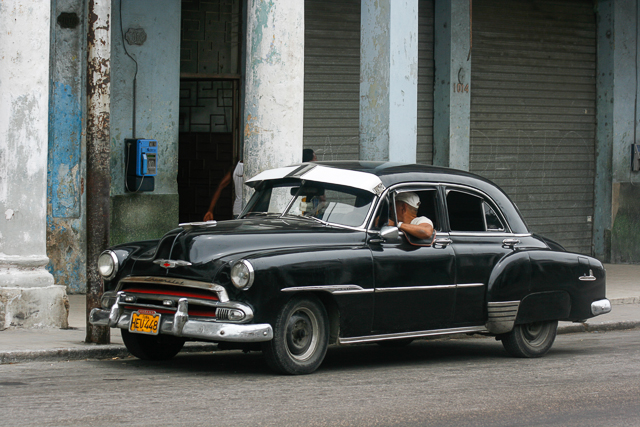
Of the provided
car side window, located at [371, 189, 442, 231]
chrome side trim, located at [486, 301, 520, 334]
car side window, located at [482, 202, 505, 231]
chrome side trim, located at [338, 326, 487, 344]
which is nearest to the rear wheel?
chrome side trim, located at [338, 326, 487, 344]

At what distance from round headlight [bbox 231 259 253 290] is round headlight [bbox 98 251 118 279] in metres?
1.36

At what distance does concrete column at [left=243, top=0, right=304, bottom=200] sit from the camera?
10.1 m

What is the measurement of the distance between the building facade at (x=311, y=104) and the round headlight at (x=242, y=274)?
92.9 inches

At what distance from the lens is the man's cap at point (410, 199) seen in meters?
7.52

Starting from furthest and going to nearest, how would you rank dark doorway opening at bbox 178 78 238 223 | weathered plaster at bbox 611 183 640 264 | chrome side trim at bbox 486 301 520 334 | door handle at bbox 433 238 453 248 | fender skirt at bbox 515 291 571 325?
weathered plaster at bbox 611 183 640 264
dark doorway opening at bbox 178 78 238 223
fender skirt at bbox 515 291 571 325
chrome side trim at bbox 486 301 520 334
door handle at bbox 433 238 453 248

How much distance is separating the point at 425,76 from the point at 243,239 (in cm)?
984

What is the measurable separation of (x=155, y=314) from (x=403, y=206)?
2.32 m

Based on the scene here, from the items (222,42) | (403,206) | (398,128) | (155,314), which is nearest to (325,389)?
(155,314)

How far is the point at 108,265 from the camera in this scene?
23.6 ft

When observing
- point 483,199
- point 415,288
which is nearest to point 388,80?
point 483,199

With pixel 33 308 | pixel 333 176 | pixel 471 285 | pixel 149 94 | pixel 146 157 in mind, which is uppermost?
pixel 149 94

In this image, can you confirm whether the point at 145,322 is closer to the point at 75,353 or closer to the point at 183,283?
the point at 183,283

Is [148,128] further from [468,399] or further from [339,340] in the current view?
[468,399]

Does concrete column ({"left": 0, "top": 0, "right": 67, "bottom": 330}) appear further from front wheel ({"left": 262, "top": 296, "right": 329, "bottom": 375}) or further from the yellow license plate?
front wheel ({"left": 262, "top": 296, "right": 329, "bottom": 375})
